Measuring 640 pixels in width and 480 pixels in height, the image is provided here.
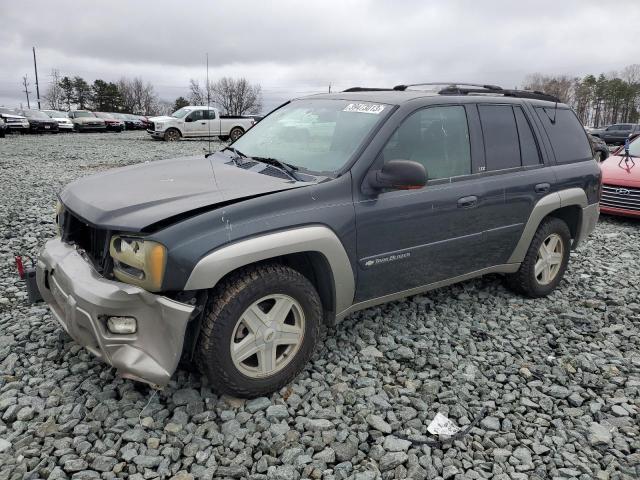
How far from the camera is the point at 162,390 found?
2865 millimetres

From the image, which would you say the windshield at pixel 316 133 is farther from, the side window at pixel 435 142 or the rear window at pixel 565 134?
the rear window at pixel 565 134

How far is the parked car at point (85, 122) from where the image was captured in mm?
32094

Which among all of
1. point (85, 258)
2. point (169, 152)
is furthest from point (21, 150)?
point (85, 258)

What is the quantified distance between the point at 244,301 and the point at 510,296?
286cm

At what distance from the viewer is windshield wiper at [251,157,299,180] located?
313 cm

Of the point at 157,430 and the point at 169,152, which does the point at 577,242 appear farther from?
the point at 169,152

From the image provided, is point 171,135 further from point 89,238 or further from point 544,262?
point 89,238

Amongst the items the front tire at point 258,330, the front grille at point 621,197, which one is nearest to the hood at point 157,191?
the front tire at point 258,330

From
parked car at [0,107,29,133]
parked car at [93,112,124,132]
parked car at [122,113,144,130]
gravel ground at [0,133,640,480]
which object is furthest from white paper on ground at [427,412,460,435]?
parked car at [122,113,144,130]

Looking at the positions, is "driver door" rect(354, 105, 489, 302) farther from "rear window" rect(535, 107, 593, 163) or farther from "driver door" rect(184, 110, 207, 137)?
"driver door" rect(184, 110, 207, 137)

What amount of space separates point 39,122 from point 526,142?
1150 inches

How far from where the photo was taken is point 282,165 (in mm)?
3270

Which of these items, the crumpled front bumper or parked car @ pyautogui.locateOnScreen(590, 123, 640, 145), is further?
parked car @ pyautogui.locateOnScreen(590, 123, 640, 145)

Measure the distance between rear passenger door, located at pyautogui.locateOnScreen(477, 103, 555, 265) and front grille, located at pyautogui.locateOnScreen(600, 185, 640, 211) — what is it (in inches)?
176
